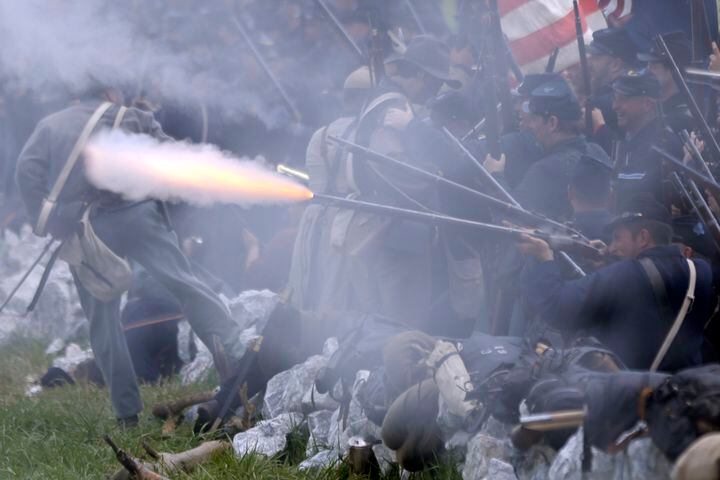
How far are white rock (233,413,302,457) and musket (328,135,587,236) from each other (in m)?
1.46

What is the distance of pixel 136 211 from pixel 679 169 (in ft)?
11.2

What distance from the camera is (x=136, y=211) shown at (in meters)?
7.04

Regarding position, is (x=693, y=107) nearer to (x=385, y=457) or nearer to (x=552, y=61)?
(x=385, y=457)

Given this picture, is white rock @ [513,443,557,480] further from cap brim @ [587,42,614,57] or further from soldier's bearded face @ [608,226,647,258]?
cap brim @ [587,42,614,57]

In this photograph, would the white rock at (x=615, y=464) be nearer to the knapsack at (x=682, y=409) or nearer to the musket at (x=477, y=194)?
the knapsack at (x=682, y=409)

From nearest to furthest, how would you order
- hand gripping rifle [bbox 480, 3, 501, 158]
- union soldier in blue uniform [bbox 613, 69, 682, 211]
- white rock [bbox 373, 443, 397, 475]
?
1. white rock [bbox 373, 443, 397, 475]
2. union soldier in blue uniform [bbox 613, 69, 682, 211]
3. hand gripping rifle [bbox 480, 3, 501, 158]

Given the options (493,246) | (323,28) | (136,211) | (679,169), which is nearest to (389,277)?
Result: (493,246)

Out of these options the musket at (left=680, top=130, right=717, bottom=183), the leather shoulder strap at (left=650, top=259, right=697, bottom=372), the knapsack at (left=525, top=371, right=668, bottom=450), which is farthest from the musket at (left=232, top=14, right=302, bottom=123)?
the knapsack at (left=525, top=371, right=668, bottom=450)

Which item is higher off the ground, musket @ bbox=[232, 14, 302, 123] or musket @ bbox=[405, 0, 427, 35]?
musket @ bbox=[405, 0, 427, 35]

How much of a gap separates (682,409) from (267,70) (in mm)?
6219

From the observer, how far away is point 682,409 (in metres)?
3.44

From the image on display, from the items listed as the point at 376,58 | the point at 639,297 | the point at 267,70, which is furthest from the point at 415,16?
the point at 639,297

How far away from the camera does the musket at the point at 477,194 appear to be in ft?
16.9

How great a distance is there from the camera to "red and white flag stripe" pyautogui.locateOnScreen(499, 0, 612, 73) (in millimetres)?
7738
